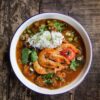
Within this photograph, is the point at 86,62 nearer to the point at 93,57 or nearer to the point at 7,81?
the point at 93,57

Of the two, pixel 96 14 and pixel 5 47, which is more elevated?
pixel 96 14

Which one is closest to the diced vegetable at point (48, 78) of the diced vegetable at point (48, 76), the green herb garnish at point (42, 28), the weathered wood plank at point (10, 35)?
the diced vegetable at point (48, 76)

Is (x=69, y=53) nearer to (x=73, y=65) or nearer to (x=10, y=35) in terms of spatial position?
(x=73, y=65)

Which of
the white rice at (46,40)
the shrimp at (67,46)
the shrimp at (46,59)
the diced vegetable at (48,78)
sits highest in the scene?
the white rice at (46,40)

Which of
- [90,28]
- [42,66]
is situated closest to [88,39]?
[90,28]

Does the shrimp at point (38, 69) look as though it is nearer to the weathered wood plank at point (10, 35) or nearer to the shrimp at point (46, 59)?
the shrimp at point (46, 59)

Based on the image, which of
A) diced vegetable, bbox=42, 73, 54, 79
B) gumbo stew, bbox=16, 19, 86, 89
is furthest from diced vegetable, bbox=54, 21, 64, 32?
diced vegetable, bbox=42, 73, 54, 79

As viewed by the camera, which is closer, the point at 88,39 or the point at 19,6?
the point at 88,39

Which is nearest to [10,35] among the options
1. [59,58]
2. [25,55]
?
[25,55]

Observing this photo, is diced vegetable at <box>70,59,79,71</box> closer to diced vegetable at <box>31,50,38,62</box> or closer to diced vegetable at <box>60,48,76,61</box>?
diced vegetable at <box>60,48,76,61</box>
